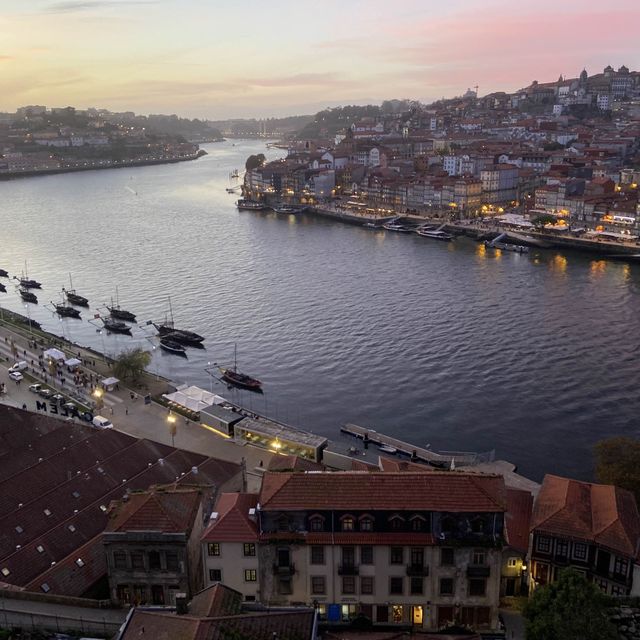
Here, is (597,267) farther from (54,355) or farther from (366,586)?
(366,586)

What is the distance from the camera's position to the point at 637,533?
1224 centimetres

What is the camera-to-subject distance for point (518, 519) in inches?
523

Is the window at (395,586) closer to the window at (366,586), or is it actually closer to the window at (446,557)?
the window at (366,586)

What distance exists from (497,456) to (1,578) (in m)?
14.3

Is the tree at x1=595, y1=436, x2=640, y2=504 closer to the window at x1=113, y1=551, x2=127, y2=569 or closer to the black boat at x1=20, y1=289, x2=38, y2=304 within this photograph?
the window at x1=113, y1=551, x2=127, y2=569

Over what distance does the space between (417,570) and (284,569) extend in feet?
7.52

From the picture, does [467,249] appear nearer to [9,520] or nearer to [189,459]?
[189,459]

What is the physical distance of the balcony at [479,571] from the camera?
11570 mm

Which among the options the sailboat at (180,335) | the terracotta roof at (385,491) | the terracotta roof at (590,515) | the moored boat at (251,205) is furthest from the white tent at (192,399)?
the moored boat at (251,205)

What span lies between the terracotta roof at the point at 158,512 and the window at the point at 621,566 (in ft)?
24.8

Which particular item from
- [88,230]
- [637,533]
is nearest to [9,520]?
[637,533]

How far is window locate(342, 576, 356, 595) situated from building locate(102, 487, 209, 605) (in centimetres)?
268

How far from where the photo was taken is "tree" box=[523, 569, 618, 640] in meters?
9.34

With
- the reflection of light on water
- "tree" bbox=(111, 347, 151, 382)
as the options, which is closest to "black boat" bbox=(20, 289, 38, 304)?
"tree" bbox=(111, 347, 151, 382)
